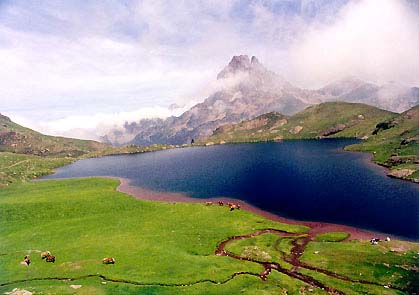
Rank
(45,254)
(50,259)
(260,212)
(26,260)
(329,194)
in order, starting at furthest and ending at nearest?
(329,194) → (260,212) → (45,254) → (26,260) → (50,259)

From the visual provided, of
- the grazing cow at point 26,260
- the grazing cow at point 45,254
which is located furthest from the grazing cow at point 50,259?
the grazing cow at point 26,260

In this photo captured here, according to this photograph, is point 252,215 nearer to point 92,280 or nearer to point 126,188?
point 92,280

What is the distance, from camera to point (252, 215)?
395 ft

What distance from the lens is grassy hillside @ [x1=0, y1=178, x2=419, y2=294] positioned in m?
64.7

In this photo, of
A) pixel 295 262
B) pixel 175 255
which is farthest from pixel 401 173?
pixel 175 255

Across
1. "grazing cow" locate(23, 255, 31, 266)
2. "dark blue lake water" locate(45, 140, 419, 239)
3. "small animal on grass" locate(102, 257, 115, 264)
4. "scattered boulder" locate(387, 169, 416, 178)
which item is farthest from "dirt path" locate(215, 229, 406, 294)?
"scattered boulder" locate(387, 169, 416, 178)

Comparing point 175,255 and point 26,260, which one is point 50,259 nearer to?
point 26,260

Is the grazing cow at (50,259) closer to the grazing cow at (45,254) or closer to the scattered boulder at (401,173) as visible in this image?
the grazing cow at (45,254)

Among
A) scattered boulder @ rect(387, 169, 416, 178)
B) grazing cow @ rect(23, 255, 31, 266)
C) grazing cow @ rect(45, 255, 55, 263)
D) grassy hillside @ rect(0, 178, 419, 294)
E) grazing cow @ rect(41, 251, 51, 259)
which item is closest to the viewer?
grassy hillside @ rect(0, 178, 419, 294)

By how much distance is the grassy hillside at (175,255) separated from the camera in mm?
64688

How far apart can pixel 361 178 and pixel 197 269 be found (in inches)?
5126

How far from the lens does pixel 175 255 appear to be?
7938 centimetres

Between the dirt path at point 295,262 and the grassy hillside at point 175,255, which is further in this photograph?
the dirt path at point 295,262

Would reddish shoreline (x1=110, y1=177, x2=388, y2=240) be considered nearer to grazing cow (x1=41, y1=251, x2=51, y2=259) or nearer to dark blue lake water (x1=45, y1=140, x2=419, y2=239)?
dark blue lake water (x1=45, y1=140, x2=419, y2=239)
